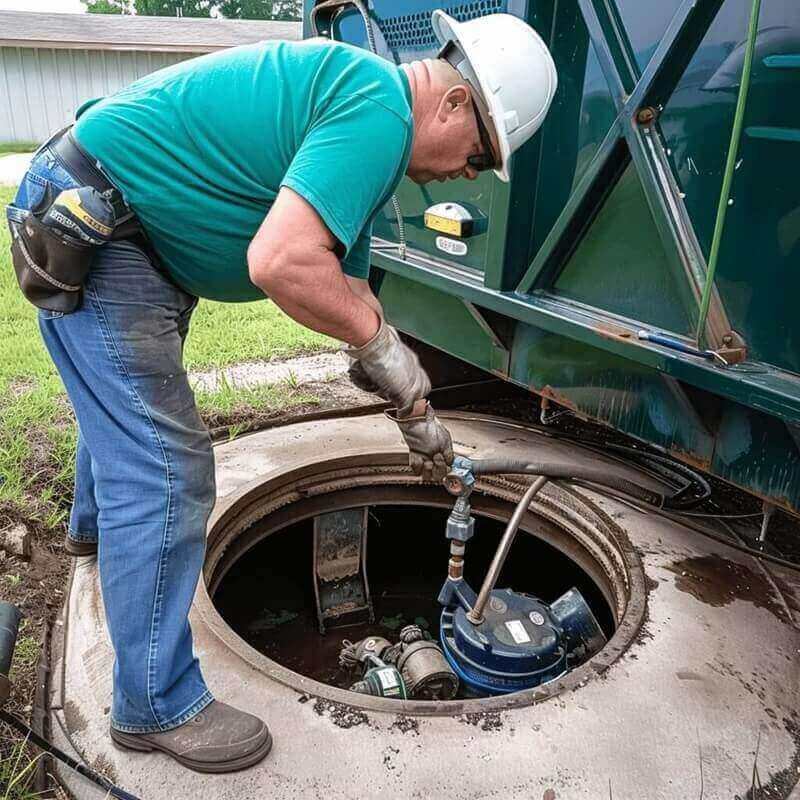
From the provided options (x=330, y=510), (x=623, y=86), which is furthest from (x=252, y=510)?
(x=623, y=86)

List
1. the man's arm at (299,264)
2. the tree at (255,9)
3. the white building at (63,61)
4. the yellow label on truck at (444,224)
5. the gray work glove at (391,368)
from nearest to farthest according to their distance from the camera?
the man's arm at (299,264)
the gray work glove at (391,368)
the yellow label on truck at (444,224)
the white building at (63,61)
the tree at (255,9)

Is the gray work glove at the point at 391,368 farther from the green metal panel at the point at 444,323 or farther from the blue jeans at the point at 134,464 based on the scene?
the green metal panel at the point at 444,323

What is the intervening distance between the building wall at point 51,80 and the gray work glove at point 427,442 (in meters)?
20.5

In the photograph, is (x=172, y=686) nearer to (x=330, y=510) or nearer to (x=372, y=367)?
(x=372, y=367)

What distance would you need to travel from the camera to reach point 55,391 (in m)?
3.77

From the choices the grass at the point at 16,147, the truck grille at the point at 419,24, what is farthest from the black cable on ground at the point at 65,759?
the grass at the point at 16,147

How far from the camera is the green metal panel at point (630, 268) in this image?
2.07 m

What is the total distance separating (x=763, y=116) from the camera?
1.76 metres

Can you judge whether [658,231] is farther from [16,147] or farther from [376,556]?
[16,147]

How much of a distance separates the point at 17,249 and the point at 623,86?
1.61m

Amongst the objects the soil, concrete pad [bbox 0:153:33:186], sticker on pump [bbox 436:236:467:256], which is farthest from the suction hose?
concrete pad [bbox 0:153:33:186]

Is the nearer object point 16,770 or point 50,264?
point 50,264

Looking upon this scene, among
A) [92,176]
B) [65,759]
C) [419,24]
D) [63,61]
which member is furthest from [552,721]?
[63,61]

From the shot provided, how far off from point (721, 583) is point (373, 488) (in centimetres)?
146
